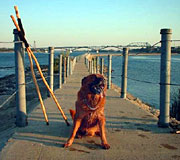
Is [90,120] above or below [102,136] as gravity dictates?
above

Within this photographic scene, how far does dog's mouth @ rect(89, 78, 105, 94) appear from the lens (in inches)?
142

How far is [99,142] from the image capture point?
4047 mm

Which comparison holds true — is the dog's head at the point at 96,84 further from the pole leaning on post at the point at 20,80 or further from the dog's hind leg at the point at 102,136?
the pole leaning on post at the point at 20,80

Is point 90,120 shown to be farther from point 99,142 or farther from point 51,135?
point 51,135

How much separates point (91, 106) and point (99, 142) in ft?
2.31

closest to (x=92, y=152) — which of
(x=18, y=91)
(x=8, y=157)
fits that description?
(x=8, y=157)

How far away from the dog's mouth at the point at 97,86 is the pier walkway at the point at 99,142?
93 centimetres

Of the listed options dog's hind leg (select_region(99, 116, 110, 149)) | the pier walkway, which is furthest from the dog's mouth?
the pier walkway

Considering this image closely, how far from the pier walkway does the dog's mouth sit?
925 mm

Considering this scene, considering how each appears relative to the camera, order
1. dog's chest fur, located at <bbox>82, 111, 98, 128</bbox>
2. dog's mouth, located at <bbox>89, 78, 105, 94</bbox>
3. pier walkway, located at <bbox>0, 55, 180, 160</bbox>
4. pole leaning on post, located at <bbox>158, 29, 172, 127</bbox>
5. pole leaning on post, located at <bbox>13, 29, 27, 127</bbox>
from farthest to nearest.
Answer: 1. pole leaning on post, located at <bbox>158, 29, 172, 127</bbox>
2. pole leaning on post, located at <bbox>13, 29, 27, 127</bbox>
3. dog's chest fur, located at <bbox>82, 111, 98, 128</bbox>
4. dog's mouth, located at <bbox>89, 78, 105, 94</bbox>
5. pier walkway, located at <bbox>0, 55, 180, 160</bbox>

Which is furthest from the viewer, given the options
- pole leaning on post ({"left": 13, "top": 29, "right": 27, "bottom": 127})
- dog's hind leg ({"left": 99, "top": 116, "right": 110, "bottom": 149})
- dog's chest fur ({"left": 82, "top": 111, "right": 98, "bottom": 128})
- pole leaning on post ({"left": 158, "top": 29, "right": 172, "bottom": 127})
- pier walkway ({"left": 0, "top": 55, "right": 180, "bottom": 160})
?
pole leaning on post ({"left": 158, "top": 29, "right": 172, "bottom": 127})

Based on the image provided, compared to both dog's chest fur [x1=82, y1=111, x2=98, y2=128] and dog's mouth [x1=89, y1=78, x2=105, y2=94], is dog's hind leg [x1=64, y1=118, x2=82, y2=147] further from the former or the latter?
dog's mouth [x1=89, y1=78, x2=105, y2=94]

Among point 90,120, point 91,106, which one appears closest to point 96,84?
point 91,106

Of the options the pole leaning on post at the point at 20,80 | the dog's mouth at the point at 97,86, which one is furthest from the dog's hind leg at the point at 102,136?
the pole leaning on post at the point at 20,80
